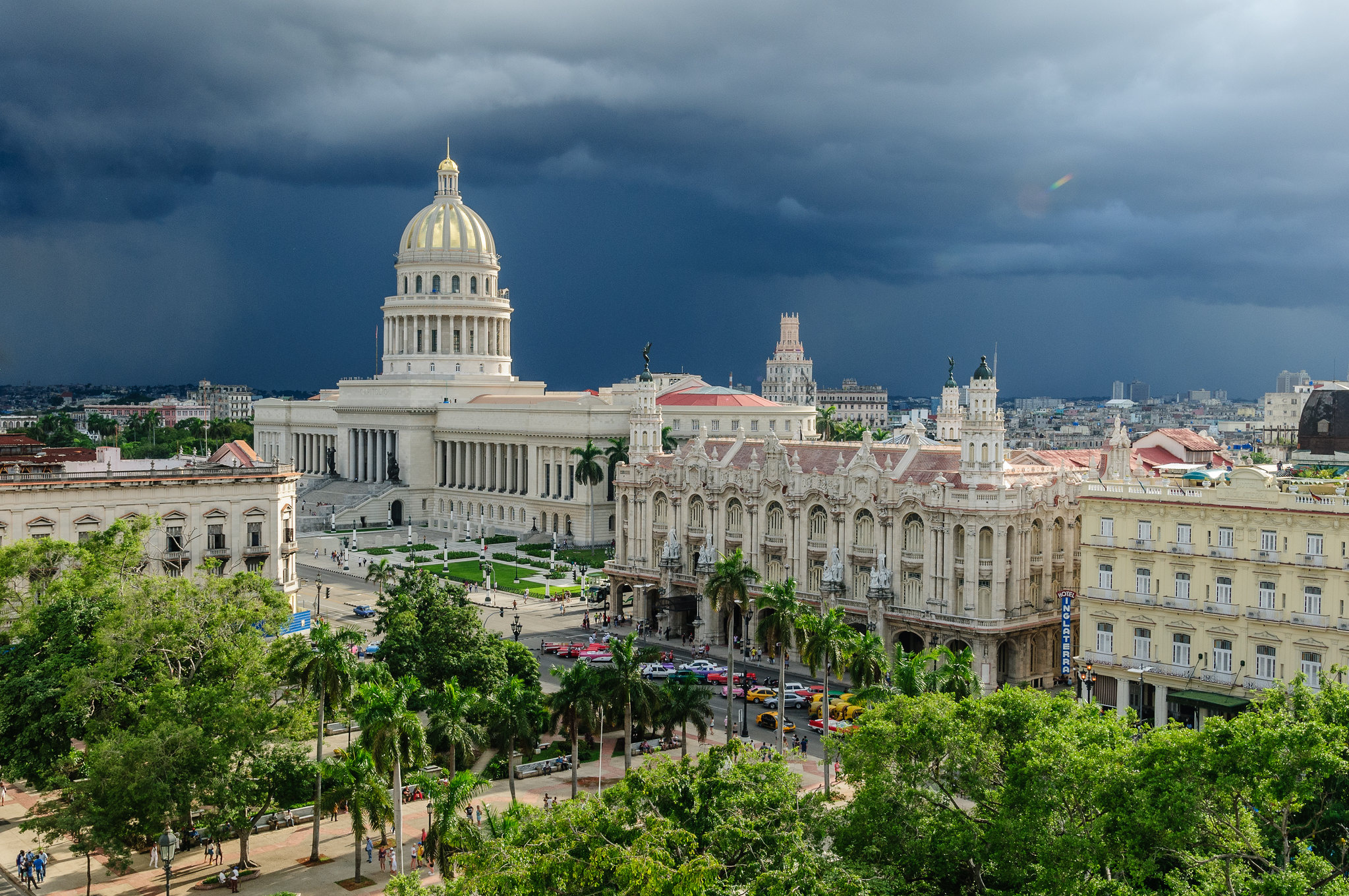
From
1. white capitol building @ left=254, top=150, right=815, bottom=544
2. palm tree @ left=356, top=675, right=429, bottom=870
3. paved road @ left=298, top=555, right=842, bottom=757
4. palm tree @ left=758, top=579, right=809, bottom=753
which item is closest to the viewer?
palm tree @ left=356, top=675, right=429, bottom=870

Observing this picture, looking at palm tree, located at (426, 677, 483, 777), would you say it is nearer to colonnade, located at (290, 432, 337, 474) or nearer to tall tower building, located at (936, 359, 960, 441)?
tall tower building, located at (936, 359, 960, 441)

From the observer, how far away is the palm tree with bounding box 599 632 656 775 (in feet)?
180

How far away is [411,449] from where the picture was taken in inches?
6585

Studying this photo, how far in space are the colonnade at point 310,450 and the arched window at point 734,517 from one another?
4352 inches

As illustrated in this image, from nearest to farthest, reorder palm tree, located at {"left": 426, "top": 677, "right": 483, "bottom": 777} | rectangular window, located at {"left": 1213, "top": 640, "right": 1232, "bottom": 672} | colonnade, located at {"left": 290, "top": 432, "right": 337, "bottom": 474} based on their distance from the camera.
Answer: palm tree, located at {"left": 426, "top": 677, "right": 483, "bottom": 777}, rectangular window, located at {"left": 1213, "top": 640, "right": 1232, "bottom": 672}, colonnade, located at {"left": 290, "top": 432, "right": 337, "bottom": 474}

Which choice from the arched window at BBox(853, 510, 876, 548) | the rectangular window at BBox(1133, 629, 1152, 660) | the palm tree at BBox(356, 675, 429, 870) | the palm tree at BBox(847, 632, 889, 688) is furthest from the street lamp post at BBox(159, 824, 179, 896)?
the arched window at BBox(853, 510, 876, 548)

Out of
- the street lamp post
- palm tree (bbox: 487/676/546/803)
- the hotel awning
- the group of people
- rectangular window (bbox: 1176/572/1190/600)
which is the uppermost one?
rectangular window (bbox: 1176/572/1190/600)

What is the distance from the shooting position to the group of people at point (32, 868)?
4709cm

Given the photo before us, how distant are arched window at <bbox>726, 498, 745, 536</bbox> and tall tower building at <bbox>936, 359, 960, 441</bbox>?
15266mm

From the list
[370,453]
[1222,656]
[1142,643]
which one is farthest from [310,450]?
[1222,656]

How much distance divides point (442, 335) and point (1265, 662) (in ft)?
437

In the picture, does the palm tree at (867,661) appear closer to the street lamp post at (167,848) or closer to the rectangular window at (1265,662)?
the rectangular window at (1265,662)

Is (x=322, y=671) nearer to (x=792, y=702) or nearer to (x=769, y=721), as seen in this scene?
(x=769, y=721)

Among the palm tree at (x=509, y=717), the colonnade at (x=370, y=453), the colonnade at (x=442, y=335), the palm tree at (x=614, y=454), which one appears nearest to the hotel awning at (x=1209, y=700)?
the palm tree at (x=509, y=717)
